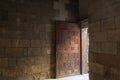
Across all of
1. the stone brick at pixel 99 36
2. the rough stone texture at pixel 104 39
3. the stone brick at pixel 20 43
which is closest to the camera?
the rough stone texture at pixel 104 39

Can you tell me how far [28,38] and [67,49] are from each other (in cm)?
136

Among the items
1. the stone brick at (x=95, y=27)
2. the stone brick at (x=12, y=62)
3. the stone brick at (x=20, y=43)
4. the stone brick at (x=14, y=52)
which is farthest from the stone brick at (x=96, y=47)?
the stone brick at (x=12, y=62)

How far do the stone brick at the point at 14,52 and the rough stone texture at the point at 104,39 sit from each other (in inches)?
85.8

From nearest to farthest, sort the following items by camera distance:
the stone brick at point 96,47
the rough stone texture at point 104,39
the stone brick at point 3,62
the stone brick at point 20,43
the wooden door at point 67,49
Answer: the rough stone texture at point 104,39
the stone brick at point 96,47
the stone brick at point 3,62
the stone brick at point 20,43
the wooden door at point 67,49

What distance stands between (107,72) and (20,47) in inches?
105

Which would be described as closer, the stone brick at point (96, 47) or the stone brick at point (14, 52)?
the stone brick at point (96, 47)

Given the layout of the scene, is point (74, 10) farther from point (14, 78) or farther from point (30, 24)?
point (14, 78)

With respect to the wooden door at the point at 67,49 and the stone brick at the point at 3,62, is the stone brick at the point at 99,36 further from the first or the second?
the stone brick at the point at 3,62

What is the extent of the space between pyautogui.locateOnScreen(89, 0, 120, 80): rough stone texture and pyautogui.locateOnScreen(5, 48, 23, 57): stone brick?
7.15ft

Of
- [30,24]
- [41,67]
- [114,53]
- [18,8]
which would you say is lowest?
[41,67]

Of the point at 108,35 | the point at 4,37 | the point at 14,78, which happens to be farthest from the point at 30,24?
the point at 108,35

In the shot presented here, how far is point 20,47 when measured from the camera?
13.3 ft

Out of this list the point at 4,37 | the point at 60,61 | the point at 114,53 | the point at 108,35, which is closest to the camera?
the point at 114,53

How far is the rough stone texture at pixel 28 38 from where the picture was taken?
3.93 metres
